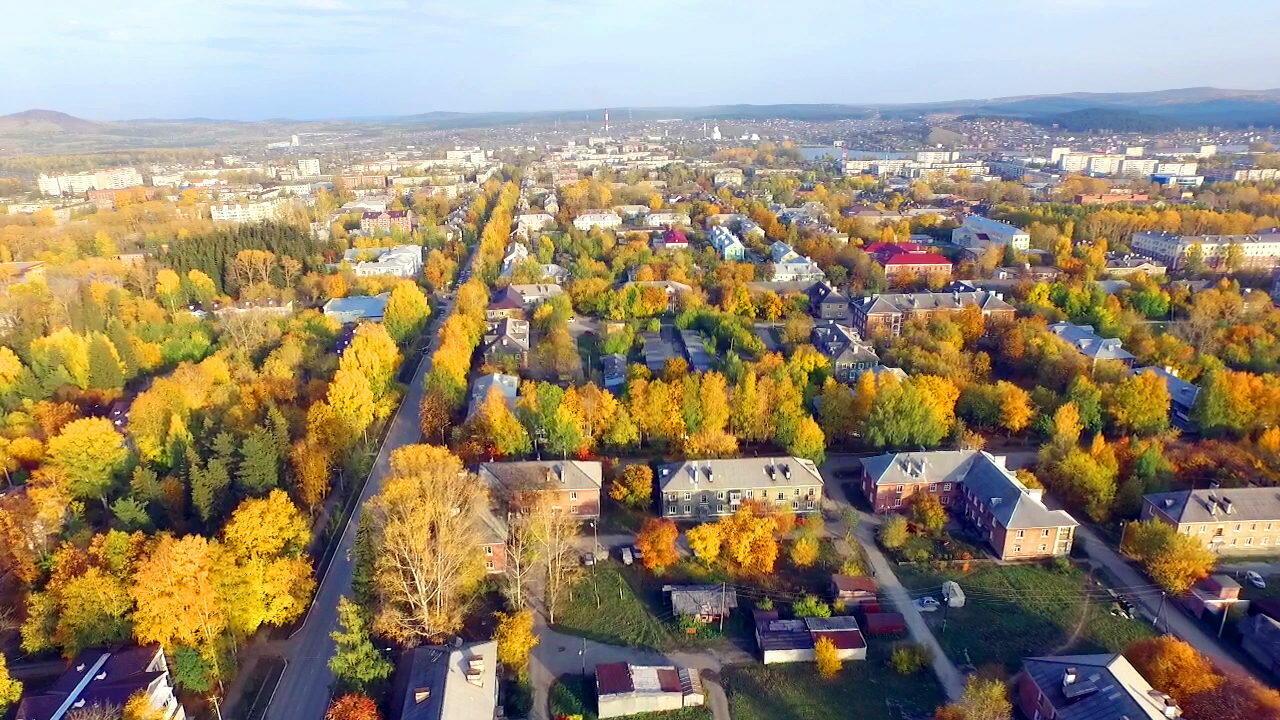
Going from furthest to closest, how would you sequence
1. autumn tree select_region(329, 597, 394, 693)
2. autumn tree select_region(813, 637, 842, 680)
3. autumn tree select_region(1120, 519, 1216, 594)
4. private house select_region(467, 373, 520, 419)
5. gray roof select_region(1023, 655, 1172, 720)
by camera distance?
private house select_region(467, 373, 520, 419)
autumn tree select_region(1120, 519, 1216, 594)
autumn tree select_region(813, 637, 842, 680)
autumn tree select_region(329, 597, 394, 693)
gray roof select_region(1023, 655, 1172, 720)

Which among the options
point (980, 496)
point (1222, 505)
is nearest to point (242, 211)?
point (980, 496)

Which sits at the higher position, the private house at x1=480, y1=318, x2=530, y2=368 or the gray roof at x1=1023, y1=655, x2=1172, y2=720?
the private house at x1=480, y1=318, x2=530, y2=368

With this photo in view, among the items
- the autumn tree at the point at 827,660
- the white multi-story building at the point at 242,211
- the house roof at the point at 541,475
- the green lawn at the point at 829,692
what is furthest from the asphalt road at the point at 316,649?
the white multi-story building at the point at 242,211

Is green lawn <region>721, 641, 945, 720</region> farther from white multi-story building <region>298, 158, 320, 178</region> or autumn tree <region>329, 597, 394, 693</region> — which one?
white multi-story building <region>298, 158, 320, 178</region>

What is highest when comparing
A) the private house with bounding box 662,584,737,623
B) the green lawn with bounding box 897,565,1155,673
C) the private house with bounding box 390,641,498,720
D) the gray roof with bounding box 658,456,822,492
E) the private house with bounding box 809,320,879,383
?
the private house with bounding box 809,320,879,383

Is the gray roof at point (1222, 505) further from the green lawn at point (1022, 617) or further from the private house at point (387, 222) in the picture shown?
the private house at point (387, 222)

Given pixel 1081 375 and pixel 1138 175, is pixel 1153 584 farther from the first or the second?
pixel 1138 175

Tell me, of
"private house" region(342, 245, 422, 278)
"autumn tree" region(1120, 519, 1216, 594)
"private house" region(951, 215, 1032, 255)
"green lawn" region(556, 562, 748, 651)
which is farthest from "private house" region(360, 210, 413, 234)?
"autumn tree" region(1120, 519, 1216, 594)

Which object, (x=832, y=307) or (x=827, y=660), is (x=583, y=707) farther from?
(x=832, y=307)
